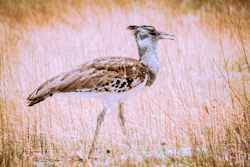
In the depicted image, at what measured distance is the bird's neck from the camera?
2.27m

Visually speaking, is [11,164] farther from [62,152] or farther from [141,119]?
[141,119]

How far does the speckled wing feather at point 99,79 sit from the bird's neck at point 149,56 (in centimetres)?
11

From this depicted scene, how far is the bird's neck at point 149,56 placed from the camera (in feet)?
7.43

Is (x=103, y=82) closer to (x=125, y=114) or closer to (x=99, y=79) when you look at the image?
(x=99, y=79)

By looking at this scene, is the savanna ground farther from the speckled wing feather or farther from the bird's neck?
the speckled wing feather

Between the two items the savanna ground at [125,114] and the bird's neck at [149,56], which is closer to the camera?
the savanna ground at [125,114]

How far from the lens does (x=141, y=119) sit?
8.00 ft

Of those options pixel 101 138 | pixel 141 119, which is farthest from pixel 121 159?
pixel 141 119

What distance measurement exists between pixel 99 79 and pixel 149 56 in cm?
52

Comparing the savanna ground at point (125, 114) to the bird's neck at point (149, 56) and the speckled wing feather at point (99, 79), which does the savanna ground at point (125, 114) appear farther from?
the speckled wing feather at point (99, 79)

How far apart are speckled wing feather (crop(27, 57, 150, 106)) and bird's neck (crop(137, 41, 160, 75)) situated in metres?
0.11

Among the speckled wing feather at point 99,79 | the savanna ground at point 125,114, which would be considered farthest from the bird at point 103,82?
the savanna ground at point 125,114

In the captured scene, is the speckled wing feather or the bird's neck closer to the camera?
the speckled wing feather

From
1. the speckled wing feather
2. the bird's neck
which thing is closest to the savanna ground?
the bird's neck
